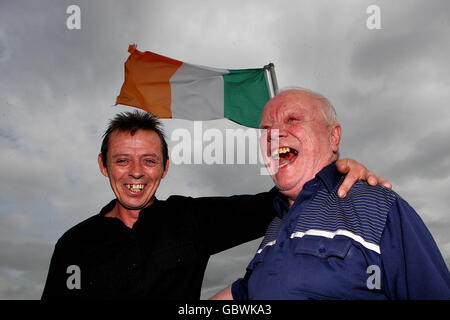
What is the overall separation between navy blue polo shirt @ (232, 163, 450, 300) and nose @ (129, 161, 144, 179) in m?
2.06

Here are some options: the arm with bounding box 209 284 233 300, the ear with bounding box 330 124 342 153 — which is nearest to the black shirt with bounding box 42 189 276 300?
the arm with bounding box 209 284 233 300

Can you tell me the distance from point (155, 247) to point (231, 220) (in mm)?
883

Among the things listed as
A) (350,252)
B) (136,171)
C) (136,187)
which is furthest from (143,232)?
(350,252)

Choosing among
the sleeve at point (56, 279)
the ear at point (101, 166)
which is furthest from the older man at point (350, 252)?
the ear at point (101, 166)

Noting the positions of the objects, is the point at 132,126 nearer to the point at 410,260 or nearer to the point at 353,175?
the point at 353,175

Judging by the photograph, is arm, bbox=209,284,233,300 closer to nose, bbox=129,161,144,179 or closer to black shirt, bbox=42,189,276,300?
black shirt, bbox=42,189,276,300

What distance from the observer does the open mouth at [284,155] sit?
328cm

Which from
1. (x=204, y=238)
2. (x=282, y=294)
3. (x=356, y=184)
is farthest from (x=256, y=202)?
(x=282, y=294)

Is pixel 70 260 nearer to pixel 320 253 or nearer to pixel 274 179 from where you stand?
pixel 274 179

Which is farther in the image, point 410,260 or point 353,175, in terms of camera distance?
point 353,175

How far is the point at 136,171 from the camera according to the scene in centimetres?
403

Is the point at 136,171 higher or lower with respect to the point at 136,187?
higher

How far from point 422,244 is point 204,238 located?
2.42 m

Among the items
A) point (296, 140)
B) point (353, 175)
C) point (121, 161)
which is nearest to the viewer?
point (353, 175)
